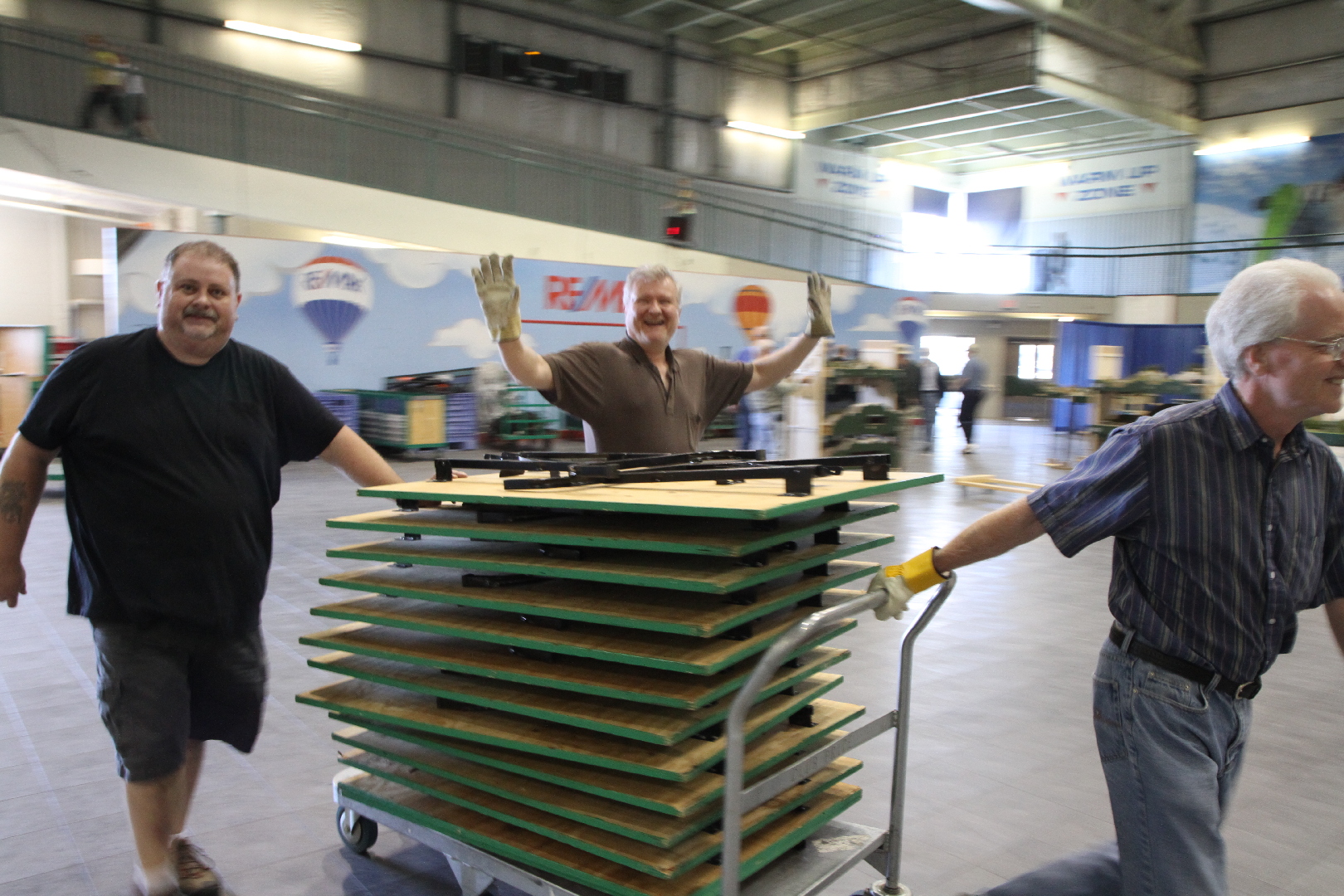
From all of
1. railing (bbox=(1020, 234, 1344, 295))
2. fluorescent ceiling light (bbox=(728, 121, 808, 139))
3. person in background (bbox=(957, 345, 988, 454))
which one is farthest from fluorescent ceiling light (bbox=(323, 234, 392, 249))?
railing (bbox=(1020, 234, 1344, 295))

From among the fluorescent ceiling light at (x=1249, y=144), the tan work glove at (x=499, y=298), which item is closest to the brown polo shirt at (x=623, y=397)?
the tan work glove at (x=499, y=298)

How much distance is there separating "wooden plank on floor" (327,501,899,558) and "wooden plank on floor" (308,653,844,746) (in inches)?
14.7

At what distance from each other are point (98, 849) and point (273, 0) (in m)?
19.0

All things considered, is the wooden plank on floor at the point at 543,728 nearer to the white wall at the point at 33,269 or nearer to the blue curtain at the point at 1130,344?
the white wall at the point at 33,269

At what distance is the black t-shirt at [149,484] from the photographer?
2.64 m

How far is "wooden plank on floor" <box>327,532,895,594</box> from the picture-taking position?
2111 millimetres

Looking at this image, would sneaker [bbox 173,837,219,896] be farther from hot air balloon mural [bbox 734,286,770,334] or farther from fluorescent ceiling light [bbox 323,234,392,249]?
hot air balloon mural [bbox 734,286,770,334]

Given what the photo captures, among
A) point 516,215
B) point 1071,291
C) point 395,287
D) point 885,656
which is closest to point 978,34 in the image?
point 1071,291

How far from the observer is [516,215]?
1817 centimetres

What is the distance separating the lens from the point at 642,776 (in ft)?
→ 7.47

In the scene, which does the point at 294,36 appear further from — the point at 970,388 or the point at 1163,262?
the point at 1163,262

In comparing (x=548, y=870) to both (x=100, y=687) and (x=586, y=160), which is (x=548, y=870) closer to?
(x=100, y=687)

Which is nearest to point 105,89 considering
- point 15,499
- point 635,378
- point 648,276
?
point 648,276

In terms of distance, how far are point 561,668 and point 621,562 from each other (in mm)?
309
